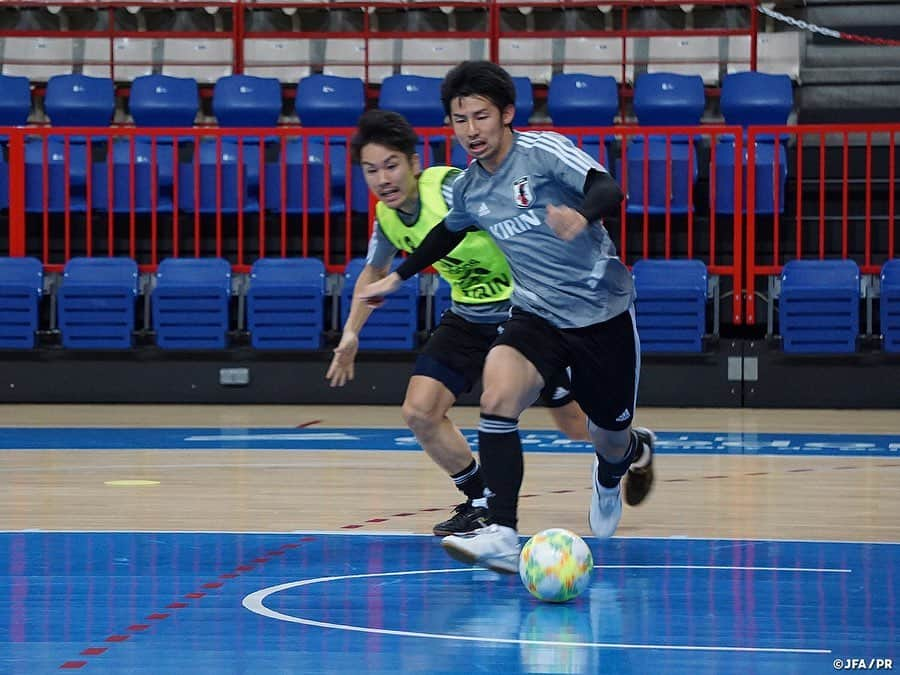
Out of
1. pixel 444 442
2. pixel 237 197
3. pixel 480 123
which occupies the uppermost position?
pixel 237 197

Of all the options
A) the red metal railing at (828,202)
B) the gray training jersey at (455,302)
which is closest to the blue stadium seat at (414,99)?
the red metal railing at (828,202)

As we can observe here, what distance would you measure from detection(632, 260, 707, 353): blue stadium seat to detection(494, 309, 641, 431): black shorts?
6.38 m

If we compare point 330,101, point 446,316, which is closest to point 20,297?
point 330,101

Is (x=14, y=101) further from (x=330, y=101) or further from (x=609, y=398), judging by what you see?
(x=609, y=398)

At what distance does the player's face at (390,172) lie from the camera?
19.8 feet

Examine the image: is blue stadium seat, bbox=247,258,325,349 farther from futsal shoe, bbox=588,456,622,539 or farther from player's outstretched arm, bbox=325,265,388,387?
futsal shoe, bbox=588,456,622,539

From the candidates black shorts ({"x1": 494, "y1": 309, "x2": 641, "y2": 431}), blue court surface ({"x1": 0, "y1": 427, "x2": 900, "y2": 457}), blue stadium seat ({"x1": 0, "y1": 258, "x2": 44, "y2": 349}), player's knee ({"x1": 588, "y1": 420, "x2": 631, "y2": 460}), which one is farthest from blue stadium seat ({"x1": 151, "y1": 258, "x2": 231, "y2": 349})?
black shorts ({"x1": 494, "y1": 309, "x2": 641, "y2": 431})

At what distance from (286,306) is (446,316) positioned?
239 inches

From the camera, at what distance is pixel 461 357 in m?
6.42

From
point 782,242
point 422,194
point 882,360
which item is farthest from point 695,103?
point 422,194

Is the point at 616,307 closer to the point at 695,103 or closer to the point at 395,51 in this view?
the point at 695,103

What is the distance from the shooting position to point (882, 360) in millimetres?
12312

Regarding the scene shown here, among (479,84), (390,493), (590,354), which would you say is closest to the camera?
(479,84)

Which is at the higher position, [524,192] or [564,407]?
[524,192]
